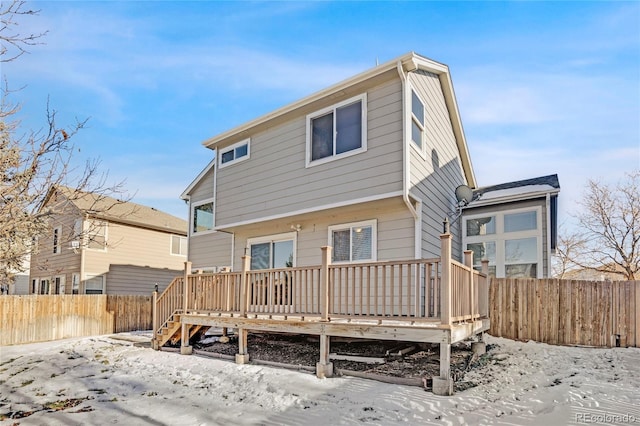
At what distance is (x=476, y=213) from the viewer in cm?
1138

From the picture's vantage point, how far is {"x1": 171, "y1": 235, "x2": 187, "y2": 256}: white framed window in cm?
Answer: 2191

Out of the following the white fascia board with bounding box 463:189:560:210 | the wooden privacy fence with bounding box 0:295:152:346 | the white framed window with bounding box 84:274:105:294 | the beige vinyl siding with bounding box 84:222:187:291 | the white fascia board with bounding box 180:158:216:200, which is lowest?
the wooden privacy fence with bounding box 0:295:152:346

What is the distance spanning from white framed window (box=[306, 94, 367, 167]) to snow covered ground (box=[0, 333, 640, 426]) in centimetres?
485

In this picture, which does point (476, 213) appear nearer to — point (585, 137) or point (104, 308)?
point (585, 137)

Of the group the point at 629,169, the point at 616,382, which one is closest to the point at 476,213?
the point at 616,382

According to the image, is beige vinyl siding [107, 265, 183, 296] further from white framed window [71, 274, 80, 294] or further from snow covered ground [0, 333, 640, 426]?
snow covered ground [0, 333, 640, 426]

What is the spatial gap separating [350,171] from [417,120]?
1860 millimetres

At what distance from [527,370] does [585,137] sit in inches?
492

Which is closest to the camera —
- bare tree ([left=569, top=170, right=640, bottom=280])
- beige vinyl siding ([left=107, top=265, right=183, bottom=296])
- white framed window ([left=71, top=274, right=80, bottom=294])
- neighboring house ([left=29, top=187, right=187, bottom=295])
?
bare tree ([left=569, top=170, right=640, bottom=280])

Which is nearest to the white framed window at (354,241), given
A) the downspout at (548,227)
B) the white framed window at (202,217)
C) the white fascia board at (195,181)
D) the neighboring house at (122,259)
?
the downspout at (548,227)

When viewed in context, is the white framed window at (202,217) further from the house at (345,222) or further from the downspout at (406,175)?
the downspout at (406,175)

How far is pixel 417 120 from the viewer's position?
29.9 feet

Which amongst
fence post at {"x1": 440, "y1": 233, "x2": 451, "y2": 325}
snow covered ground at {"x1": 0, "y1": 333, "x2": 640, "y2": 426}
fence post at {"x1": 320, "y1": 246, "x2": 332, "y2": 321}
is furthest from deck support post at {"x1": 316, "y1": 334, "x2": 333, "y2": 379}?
Answer: fence post at {"x1": 440, "y1": 233, "x2": 451, "y2": 325}

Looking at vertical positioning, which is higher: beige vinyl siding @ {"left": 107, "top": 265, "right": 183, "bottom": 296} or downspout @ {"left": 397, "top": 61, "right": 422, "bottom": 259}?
downspout @ {"left": 397, "top": 61, "right": 422, "bottom": 259}
